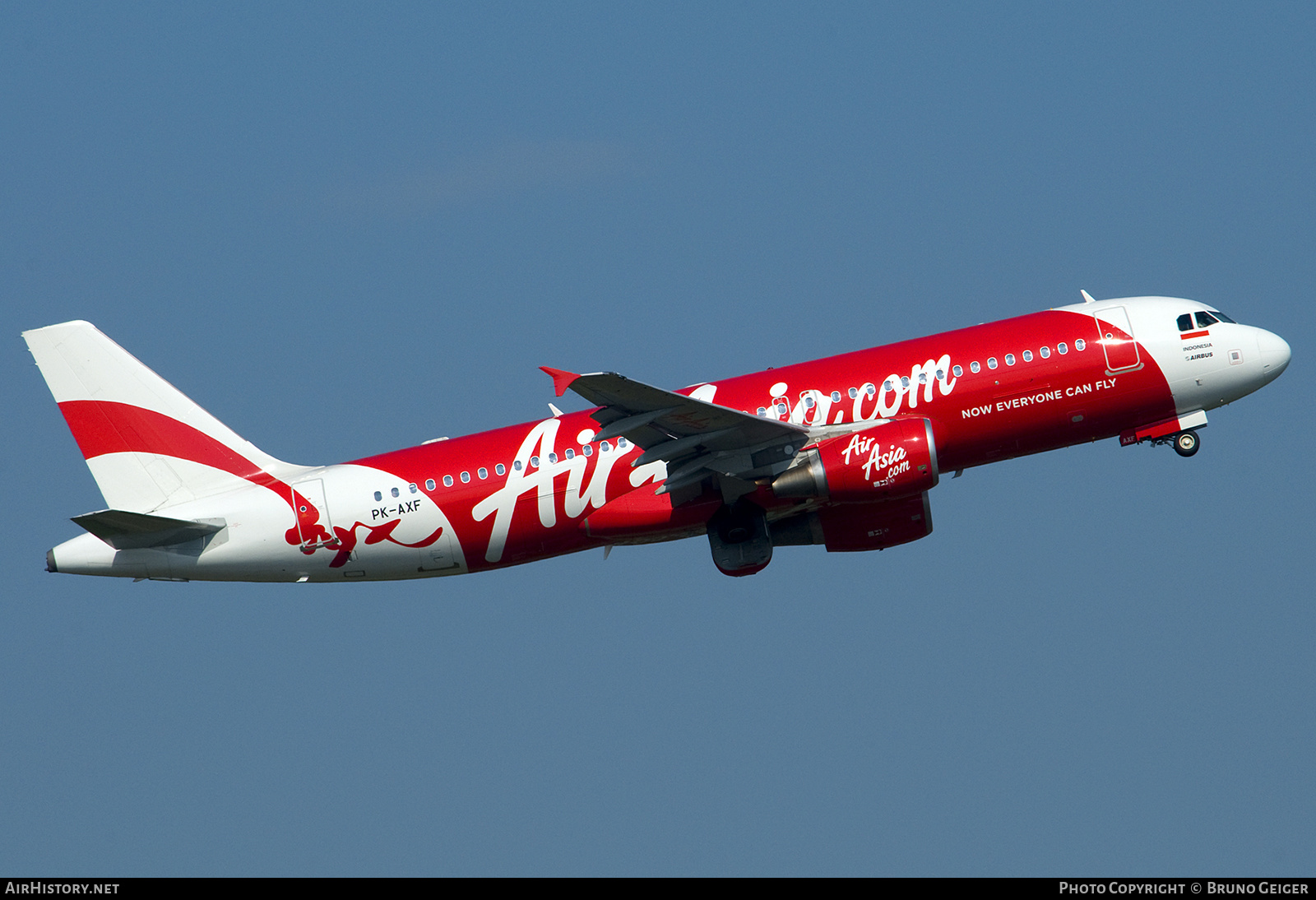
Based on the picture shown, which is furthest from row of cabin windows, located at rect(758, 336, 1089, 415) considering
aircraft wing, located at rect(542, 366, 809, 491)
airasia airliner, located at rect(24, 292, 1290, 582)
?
aircraft wing, located at rect(542, 366, 809, 491)

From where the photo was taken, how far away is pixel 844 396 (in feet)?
145

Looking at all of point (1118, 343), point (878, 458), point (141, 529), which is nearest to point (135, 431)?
point (141, 529)

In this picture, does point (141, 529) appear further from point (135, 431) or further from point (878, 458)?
point (878, 458)

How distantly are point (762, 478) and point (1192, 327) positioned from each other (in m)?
12.8

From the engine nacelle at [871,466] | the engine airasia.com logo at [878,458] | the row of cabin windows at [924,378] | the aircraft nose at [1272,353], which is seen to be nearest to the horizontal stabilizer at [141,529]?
the row of cabin windows at [924,378]

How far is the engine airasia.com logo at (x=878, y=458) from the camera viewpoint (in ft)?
138

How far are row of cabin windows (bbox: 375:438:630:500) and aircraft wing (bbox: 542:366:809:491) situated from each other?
2.38 feet

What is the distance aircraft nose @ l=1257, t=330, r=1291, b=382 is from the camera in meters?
45.1

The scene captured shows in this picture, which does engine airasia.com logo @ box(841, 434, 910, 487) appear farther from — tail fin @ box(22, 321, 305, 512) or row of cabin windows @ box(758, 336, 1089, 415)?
tail fin @ box(22, 321, 305, 512)

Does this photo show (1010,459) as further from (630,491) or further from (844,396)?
(630,491)

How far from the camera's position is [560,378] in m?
38.3

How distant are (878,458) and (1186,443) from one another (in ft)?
31.6
